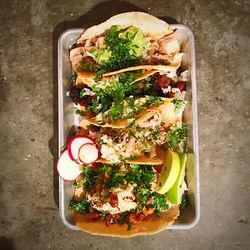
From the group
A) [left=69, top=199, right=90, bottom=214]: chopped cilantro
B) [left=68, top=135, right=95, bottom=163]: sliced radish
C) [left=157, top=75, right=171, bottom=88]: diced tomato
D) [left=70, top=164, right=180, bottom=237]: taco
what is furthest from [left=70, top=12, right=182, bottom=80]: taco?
[left=69, top=199, right=90, bottom=214]: chopped cilantro

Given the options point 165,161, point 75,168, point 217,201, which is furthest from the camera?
point 217,201

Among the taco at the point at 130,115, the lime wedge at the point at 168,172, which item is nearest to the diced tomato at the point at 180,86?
the taco at the point at 130,115

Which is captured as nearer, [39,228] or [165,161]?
[165,161]

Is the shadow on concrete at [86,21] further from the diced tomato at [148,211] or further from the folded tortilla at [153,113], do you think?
the diced tomato at [148,211]

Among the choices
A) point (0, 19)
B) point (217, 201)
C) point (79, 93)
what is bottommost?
point (217, 201)

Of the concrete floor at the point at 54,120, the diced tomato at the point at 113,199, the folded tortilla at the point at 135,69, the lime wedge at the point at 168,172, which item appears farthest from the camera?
the concrete floor at the point at 54,120

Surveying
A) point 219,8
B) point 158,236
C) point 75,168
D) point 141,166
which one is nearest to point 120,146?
point 141,166

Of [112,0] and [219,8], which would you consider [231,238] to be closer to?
[219,8]
